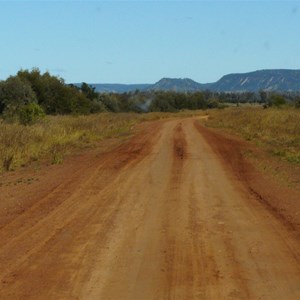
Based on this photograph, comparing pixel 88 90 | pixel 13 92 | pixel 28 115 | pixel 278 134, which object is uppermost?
pixel 13 92

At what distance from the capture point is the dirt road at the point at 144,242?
5.51m

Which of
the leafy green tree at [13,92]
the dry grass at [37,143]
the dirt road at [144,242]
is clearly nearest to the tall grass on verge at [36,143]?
the dry grass at [37,143]

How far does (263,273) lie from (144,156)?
40.7 feet

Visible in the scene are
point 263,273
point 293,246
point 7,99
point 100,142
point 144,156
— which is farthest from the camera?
point 7,99

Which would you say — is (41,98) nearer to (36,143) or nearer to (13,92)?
(13,92)

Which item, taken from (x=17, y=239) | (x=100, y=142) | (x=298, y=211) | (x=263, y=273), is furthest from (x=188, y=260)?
(x=100, y=142)

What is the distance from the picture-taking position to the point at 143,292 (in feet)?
17.5

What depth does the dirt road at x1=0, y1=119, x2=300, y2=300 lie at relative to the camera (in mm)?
5512

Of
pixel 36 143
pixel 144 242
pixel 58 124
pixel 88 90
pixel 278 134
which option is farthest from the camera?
pixel 88 90

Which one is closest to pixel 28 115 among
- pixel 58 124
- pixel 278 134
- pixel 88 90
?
pixel 58 124

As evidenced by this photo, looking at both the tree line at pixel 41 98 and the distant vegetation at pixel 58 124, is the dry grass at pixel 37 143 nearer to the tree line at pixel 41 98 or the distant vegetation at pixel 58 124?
the distant vegetation at pixel 58 124

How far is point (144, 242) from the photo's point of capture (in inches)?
284

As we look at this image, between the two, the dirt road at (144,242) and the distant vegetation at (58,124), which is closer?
the dirt road at (144,242)

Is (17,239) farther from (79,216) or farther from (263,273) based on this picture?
(263,273)
